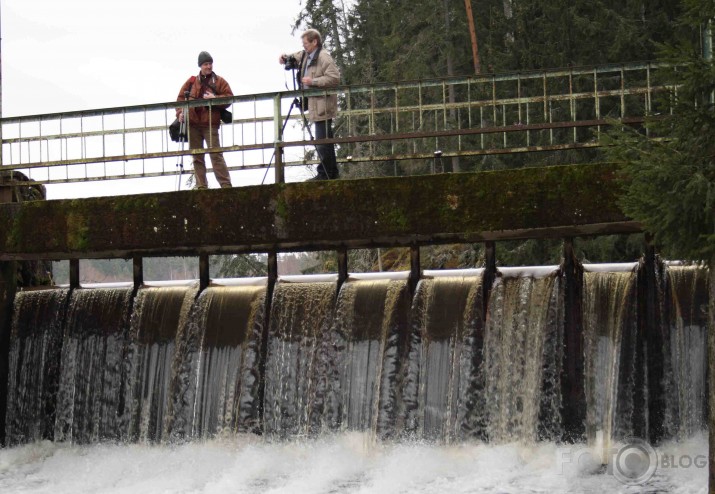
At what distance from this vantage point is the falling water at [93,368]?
15.1m

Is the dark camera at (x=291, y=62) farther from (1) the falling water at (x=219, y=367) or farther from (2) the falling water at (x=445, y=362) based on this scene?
(2) the falling water at (x=445, y=362)

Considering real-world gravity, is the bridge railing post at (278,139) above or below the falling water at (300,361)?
above

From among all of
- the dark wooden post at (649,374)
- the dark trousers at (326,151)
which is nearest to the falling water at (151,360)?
the dark trousers at (326,151)

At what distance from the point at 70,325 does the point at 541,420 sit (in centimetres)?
614

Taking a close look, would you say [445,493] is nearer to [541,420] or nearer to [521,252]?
[541,420]

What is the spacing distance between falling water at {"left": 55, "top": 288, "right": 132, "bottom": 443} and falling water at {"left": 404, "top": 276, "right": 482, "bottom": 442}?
3.82m

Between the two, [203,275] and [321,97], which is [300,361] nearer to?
[203,275]

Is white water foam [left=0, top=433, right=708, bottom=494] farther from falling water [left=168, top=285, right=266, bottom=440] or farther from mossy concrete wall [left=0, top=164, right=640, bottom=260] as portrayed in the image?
mossy concrete wall [left=0, top=164, right=640, bottom=260]

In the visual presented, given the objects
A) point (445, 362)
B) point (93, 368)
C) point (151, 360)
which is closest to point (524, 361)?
point (445, 362)

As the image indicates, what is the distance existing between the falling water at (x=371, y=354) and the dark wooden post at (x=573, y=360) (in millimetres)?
1801

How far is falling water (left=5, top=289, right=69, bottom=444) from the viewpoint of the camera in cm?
1539

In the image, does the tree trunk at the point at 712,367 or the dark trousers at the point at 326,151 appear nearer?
the tree trunk at the point at 712,367

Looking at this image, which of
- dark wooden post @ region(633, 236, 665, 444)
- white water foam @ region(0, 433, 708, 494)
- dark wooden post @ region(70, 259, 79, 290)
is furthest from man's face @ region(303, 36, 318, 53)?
dark wooden post @ region(70, 259, 79, 290)

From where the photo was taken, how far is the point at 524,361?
13.0 meters
